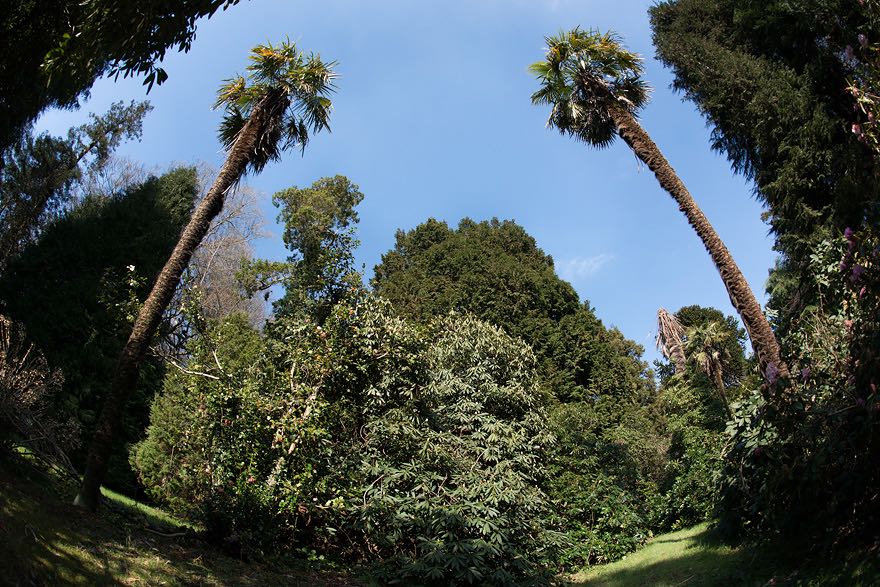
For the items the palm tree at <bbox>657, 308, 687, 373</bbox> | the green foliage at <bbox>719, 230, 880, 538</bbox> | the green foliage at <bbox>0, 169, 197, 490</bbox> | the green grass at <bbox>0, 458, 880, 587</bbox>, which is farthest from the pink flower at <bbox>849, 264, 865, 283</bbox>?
the palm tree at <bbox>657, 308, 687, 373</bbox>

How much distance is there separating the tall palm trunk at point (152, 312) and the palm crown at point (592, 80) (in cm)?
500

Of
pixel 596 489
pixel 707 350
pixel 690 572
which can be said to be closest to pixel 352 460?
pixel 690 572

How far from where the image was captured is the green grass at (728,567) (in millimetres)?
5379

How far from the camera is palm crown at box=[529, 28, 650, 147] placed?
9.88 metres

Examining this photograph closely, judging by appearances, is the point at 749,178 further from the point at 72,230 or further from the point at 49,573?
the point at 72,230

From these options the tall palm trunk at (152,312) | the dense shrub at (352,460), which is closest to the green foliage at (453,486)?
the dense shrub at (352,460)

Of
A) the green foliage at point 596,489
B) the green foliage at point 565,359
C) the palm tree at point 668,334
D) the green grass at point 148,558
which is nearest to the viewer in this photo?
the green grass at point 148,558

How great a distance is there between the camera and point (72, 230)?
548 inches

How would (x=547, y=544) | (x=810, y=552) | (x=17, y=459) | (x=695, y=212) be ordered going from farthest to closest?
(x=547, y=544) < (x=695, y=212) < (x=17, y=459) < (x=810, y=552)

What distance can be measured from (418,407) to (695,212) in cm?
638

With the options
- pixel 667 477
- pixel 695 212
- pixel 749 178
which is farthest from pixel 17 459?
pixel 667 477

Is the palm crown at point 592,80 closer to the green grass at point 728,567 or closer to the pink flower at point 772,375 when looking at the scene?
the pink flower at point 772,375

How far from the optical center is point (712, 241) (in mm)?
8820

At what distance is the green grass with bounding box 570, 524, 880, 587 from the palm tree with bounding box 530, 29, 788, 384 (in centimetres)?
374
